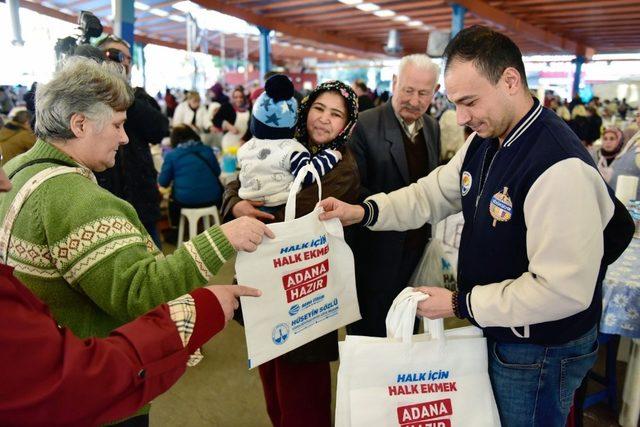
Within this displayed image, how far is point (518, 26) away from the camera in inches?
437

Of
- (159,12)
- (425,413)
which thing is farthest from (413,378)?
(159,12)

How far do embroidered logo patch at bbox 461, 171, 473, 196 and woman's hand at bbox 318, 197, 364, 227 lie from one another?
1.23 ft

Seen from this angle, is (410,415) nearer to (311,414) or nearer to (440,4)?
(311,414)

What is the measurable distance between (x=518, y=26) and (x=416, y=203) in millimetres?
11357

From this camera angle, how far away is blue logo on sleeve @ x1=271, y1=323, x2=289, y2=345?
149cm

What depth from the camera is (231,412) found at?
252 cm

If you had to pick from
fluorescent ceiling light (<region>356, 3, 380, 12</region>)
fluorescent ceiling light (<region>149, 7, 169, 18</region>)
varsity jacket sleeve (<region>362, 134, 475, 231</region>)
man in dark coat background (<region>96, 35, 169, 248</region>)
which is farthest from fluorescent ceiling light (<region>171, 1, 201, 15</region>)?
varsity jacket sleeve (<region>362, 134, 475, 231</region>)

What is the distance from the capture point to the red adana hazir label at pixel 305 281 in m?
1.48

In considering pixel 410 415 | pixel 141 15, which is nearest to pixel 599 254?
pixel 410 415

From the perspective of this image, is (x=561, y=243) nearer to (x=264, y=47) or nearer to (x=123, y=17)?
(x=123, y=17)

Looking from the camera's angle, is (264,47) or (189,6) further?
(264,47)

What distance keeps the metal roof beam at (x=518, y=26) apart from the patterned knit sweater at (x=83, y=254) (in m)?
8.96

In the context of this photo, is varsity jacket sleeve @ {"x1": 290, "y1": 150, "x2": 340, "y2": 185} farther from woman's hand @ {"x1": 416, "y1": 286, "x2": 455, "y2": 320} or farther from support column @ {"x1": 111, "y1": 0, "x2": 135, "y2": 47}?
support column @ {"x1": 111, "y1": 0, "x2": 135, "y2": 47}

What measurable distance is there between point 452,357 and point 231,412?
1.64 meters
